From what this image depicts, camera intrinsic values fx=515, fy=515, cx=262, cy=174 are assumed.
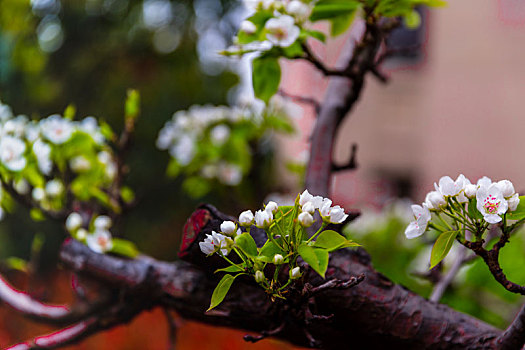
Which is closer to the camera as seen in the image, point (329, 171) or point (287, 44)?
point (287, 44)

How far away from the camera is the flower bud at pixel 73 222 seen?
0.55m

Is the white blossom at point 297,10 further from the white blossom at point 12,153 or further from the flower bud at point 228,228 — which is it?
the white blossom at point 12,153

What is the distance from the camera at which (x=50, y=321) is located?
51 cm

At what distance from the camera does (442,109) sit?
2.48 metres

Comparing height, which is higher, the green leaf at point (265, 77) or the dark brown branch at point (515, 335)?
the green leaf at point (265, 77)

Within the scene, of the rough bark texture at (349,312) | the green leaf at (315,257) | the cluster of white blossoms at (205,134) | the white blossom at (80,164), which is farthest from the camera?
the cluster of white blossoms at (205,134)

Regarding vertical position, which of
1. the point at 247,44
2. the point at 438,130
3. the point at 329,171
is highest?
the point at 247,44

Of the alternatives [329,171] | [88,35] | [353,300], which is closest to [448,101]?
[88,35]

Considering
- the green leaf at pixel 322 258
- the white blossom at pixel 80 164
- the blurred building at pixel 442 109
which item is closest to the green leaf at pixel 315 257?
the green leaf at pixel 322 258

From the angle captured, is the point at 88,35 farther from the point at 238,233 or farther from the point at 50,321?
the point at 238,233

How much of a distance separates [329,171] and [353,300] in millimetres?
172

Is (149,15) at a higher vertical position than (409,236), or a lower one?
higher

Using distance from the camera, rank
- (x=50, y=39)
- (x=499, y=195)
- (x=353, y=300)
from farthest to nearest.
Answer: (x=50, y=39)
(x=353, y=300)
(x=499, y=195)

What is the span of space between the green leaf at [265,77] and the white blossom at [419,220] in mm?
182
